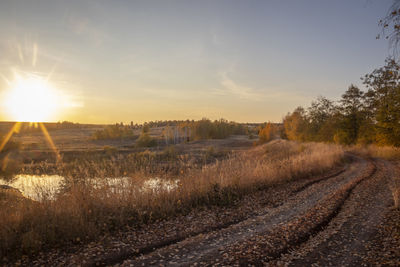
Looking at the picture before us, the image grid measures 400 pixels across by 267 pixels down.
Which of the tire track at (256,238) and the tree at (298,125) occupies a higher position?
the tree at (298,125)

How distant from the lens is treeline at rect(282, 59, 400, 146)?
804 inches

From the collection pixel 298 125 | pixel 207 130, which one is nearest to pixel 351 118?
pixel 298 125

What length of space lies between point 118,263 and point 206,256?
1.60m

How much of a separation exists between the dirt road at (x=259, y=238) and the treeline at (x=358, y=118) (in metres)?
15.7

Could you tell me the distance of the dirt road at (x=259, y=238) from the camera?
4438mm

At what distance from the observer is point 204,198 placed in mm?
8258

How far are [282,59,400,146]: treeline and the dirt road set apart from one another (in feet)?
51.4

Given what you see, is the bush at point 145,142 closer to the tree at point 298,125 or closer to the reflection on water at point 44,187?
the tree at point 298,125

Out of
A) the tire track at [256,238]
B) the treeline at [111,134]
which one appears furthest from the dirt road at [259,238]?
the treeline at [111,134]

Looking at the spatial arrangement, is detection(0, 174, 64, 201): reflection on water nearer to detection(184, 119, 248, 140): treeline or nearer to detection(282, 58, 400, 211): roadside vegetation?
detection(282, 58, 400, 211): roadside vegetation

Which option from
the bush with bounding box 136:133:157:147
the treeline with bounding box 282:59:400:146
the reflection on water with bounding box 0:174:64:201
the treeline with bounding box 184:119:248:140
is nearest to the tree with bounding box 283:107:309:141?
the treeline with bounding box 282:59:400:146

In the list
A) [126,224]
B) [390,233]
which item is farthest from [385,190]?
[126,224]

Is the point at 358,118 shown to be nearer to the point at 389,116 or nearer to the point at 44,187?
the point at 389,116

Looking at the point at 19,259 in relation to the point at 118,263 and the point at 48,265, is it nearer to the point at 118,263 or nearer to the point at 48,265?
the point at 48,265
